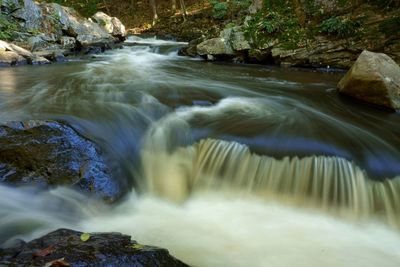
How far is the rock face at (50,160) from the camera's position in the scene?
4.01 m

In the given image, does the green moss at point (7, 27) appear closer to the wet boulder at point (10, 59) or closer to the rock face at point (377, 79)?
the wet boulder at point (10, 59)

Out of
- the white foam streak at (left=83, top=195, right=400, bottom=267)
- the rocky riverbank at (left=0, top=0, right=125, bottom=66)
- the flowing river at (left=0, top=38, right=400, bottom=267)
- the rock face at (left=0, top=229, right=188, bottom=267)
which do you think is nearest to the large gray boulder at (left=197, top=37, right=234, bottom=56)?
the rocky riverbank at (left=0, top=0, right=125, bottom=66)

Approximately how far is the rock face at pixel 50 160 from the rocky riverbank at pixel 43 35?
768cm

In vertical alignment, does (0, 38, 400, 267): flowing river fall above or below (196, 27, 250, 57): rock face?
below

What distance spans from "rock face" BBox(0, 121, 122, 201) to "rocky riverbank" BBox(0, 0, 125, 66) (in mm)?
7677

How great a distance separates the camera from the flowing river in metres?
3.64

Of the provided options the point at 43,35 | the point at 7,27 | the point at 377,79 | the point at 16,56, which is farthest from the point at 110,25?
the point at 377,79

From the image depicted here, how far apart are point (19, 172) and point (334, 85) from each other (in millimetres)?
6948

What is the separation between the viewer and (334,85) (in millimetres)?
8523

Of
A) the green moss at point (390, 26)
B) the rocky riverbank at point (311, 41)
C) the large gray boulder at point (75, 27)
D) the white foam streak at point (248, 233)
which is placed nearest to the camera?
the white foam streak at point (248, 233)

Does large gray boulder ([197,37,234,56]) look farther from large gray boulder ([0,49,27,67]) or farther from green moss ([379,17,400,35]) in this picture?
large gray boulder ([0,49,27,67])

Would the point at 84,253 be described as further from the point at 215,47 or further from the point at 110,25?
the point at 110,25

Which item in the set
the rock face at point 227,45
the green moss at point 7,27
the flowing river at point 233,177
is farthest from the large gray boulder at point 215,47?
the green moss at point 7,27

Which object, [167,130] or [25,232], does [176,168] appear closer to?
[167,130]
